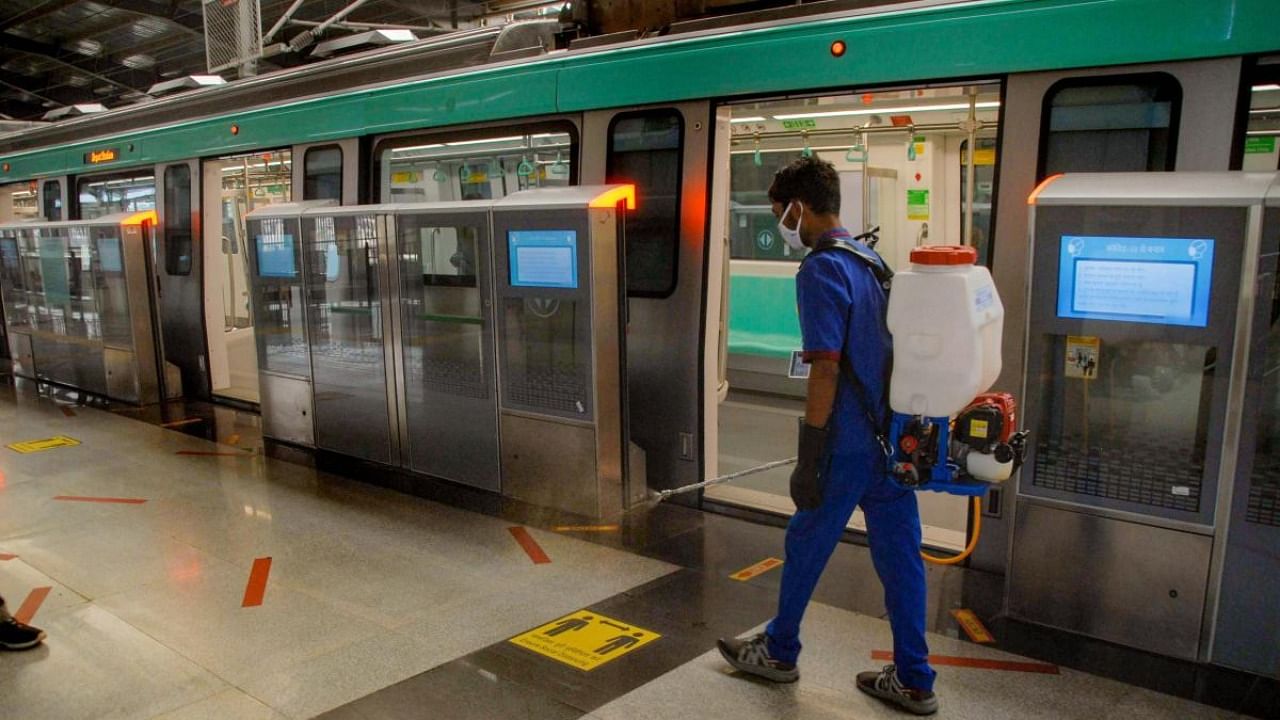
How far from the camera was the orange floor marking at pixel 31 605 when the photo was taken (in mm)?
3994

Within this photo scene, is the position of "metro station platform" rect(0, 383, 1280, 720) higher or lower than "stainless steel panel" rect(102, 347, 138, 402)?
lower

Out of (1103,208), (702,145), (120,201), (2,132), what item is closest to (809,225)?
(1103,208)

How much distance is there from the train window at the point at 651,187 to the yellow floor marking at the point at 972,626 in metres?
2.26

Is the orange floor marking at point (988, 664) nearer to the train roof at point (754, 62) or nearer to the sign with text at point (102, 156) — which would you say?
the train roof at point (754, 62)

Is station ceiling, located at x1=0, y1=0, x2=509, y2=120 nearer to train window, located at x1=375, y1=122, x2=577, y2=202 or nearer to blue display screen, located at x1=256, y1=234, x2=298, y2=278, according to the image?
train window, located at x1=375, y1=122, x2=577, y2=202

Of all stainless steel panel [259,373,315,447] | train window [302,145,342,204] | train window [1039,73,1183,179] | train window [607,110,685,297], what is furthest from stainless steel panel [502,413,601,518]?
train window [302,145,342,204]

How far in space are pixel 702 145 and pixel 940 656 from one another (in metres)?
2.79

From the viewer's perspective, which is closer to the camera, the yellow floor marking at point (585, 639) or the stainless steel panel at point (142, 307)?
the yellow floor marking at point (585, 639)

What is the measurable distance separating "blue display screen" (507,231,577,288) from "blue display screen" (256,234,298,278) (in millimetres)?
2257

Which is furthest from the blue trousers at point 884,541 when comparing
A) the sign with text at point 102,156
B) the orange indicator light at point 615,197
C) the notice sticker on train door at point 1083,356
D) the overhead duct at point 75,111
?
the overhead duct at point 75,111

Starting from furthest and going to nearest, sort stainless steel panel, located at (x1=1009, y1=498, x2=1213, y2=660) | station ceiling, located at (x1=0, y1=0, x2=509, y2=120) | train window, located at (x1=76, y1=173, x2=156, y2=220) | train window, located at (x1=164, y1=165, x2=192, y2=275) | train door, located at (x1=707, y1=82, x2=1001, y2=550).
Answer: station ceiling, located at (x1=0, y1=0, x2=509, y2=120), train window, located at (x1=76, y1=173, x2=156, y2=220), train window, located at (x1=164, y1=165, x2=192, y2=275), train door, located at (x1=707, y1=82, x2=1001, y2=550), stainless steel panel, located at (x1=1009, y1=498, x2=1213, y2=660)

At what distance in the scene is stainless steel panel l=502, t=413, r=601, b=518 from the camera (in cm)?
500

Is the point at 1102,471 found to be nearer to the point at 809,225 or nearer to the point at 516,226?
the point at 809,225

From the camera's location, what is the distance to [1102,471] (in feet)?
11.5
